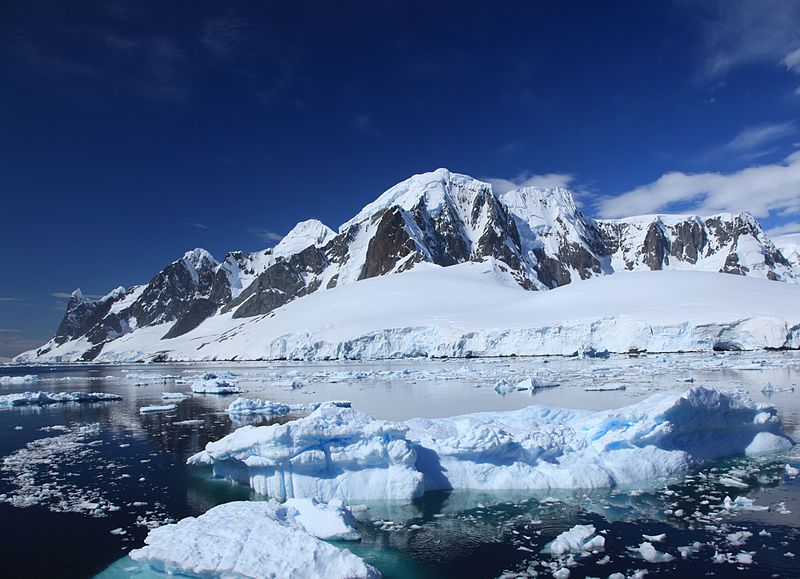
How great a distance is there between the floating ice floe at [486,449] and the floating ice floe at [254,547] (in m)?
2.06

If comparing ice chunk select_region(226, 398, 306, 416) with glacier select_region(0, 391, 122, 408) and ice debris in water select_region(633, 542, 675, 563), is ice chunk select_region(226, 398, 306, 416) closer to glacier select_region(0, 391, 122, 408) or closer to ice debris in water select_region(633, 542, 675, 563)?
glacier select_region(0, 391, 122, 408)

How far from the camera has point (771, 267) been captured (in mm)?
162750

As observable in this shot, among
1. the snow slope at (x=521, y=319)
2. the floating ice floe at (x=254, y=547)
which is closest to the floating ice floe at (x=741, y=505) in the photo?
the floating ice floe at (x=254, y=547)

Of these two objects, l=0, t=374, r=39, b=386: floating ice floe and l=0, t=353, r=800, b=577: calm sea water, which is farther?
l=0, t=374, r=39, b=386: floating ice floe

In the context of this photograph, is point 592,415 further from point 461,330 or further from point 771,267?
point 771,267

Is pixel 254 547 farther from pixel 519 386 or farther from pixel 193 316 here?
pixel 193 316

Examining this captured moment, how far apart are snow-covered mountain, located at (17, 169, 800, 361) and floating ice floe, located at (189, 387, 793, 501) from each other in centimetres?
11426

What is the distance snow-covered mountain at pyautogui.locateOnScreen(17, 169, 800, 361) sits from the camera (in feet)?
470

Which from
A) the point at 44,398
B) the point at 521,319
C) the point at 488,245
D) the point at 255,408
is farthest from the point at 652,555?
the point at 488,245

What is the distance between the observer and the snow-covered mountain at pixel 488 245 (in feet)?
470

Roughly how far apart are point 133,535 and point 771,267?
7541 inches

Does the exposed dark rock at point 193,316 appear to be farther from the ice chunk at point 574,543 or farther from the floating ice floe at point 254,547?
the ice chunk at point 574,543

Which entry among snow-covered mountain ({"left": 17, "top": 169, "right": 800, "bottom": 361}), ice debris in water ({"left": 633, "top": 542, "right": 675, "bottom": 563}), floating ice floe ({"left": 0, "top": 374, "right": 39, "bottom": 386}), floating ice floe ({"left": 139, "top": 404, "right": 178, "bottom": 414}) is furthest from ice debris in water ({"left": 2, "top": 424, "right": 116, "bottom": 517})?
snow-covered mountain ({"left": 17, "top": 169, "right": 800, "bottom": 361})

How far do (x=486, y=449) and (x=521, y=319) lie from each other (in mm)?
49139
